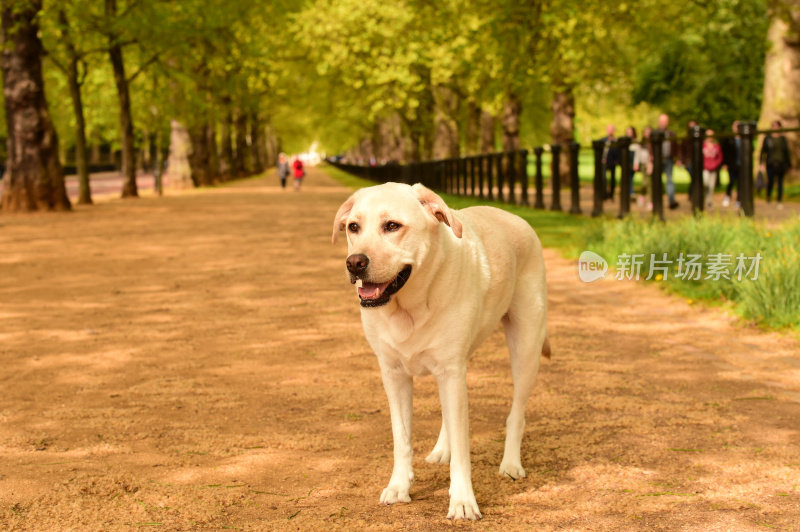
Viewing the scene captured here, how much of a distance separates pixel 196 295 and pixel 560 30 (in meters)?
18.2

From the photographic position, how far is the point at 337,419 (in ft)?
18.5

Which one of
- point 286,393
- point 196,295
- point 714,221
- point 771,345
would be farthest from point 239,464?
point 714,221

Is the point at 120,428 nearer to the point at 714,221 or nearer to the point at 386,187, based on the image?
the point at 386,187

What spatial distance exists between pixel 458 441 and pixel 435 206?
0.93 m

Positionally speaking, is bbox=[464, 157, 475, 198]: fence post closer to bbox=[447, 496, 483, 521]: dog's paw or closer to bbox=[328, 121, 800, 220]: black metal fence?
bbox=[328, 121, 800, 220]: black metal fence

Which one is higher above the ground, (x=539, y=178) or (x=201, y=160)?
(x=201, y=160)

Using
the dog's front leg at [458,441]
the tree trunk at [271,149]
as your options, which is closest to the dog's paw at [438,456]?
the dog's front leg at [458,441]

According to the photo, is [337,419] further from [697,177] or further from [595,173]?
[595,173]

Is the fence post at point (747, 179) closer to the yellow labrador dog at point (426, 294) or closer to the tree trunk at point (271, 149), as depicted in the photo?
the yellow labrador dog at point (426, 294)

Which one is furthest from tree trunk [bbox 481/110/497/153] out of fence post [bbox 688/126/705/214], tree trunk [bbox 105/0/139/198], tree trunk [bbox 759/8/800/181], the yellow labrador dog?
the yellow labrador dog

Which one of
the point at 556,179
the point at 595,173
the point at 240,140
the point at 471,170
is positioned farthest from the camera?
the point at 240,140

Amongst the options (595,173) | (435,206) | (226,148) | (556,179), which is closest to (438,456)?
(435,206)

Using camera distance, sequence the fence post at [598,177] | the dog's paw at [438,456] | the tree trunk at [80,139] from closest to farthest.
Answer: the dog's paw at [438,456]
the fence post at [598,177]
the tree trunk at [80,139]

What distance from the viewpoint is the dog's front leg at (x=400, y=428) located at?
4.03 meters
